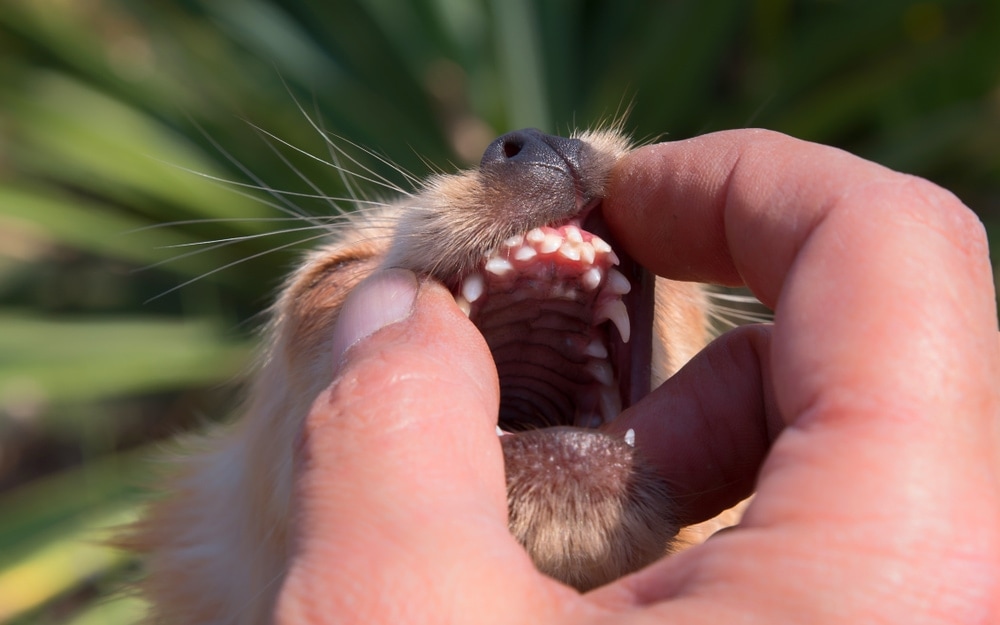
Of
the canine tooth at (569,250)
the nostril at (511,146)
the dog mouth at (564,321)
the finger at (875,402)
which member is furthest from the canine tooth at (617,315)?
the finger at (875,402)

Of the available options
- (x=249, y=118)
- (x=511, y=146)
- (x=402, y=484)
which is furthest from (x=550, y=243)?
(x=249, y=118)

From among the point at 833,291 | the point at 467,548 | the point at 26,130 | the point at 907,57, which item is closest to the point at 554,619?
the point at 467,548

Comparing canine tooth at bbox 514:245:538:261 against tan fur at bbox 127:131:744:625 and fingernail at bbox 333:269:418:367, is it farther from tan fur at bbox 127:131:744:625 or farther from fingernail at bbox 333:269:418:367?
fingernail at bbox 333:269:418:367

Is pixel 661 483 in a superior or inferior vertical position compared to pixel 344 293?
inferior

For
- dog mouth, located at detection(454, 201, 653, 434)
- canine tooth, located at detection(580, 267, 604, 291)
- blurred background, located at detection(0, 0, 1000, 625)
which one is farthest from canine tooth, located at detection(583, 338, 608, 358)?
blurred background, located at detection(0, 0, 1000, 625)

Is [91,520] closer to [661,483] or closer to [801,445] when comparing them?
[661,483]

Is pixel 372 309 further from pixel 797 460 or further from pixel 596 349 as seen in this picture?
pixel 797 460
